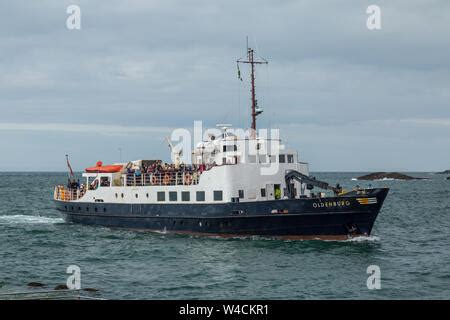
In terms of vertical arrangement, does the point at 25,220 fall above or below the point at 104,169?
below

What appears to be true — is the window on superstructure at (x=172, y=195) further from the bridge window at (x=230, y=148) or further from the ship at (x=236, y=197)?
the bridge window at (x=230, y=148)

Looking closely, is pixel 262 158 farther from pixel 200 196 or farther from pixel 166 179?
pixel 166 179

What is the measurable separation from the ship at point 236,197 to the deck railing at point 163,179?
13 millimetres

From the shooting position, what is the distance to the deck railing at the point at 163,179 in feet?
130

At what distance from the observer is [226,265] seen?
30297mm

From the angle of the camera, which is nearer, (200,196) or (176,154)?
(200,196)

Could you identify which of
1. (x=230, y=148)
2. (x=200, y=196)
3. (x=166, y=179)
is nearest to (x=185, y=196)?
(x=200, y=196)

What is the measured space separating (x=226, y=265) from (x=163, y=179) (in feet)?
41.0

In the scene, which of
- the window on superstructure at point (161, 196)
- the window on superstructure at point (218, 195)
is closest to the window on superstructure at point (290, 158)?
Result: the window on superstructure at point (218, 195)

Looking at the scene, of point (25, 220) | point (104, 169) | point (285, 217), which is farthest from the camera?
point (25, 220)

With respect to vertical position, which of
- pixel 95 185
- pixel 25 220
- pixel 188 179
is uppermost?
pixel 188 179

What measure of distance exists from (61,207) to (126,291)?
27.1 meters

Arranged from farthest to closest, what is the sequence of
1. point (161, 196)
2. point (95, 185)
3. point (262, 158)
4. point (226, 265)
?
1. point (95, 185)
2. point (161, 196)
3. point (262, 158)
4. point (226, 265)
